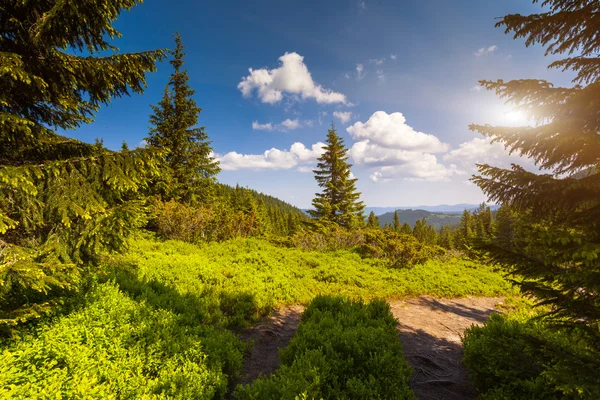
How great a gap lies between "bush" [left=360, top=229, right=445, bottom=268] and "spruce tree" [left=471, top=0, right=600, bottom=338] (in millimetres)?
11310

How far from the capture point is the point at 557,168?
14.1ft

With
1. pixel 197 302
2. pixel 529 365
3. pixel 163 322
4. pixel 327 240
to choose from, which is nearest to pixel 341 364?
pixel 529 365

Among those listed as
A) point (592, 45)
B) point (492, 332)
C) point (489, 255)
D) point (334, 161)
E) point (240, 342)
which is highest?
point (334, 161)

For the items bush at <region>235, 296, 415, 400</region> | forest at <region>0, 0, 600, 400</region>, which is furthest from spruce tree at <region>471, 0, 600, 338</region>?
bush at <region>235, 296, 415, 400</region>

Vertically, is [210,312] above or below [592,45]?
below

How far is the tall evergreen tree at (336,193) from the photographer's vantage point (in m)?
25.2

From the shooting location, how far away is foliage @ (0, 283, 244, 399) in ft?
12.9

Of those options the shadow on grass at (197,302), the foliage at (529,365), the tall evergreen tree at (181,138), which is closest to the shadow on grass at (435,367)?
the foliage at (529,365)

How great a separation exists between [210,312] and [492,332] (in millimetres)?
7762

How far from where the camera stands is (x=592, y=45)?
4223 millimetres

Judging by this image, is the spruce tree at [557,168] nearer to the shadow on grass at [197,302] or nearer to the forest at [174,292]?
the forest at [174,292]

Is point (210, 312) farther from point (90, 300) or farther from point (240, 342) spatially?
point (90, 300)

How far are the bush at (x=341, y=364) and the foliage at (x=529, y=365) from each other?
1.56 meters

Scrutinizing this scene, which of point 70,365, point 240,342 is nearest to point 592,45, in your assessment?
point 240,342
